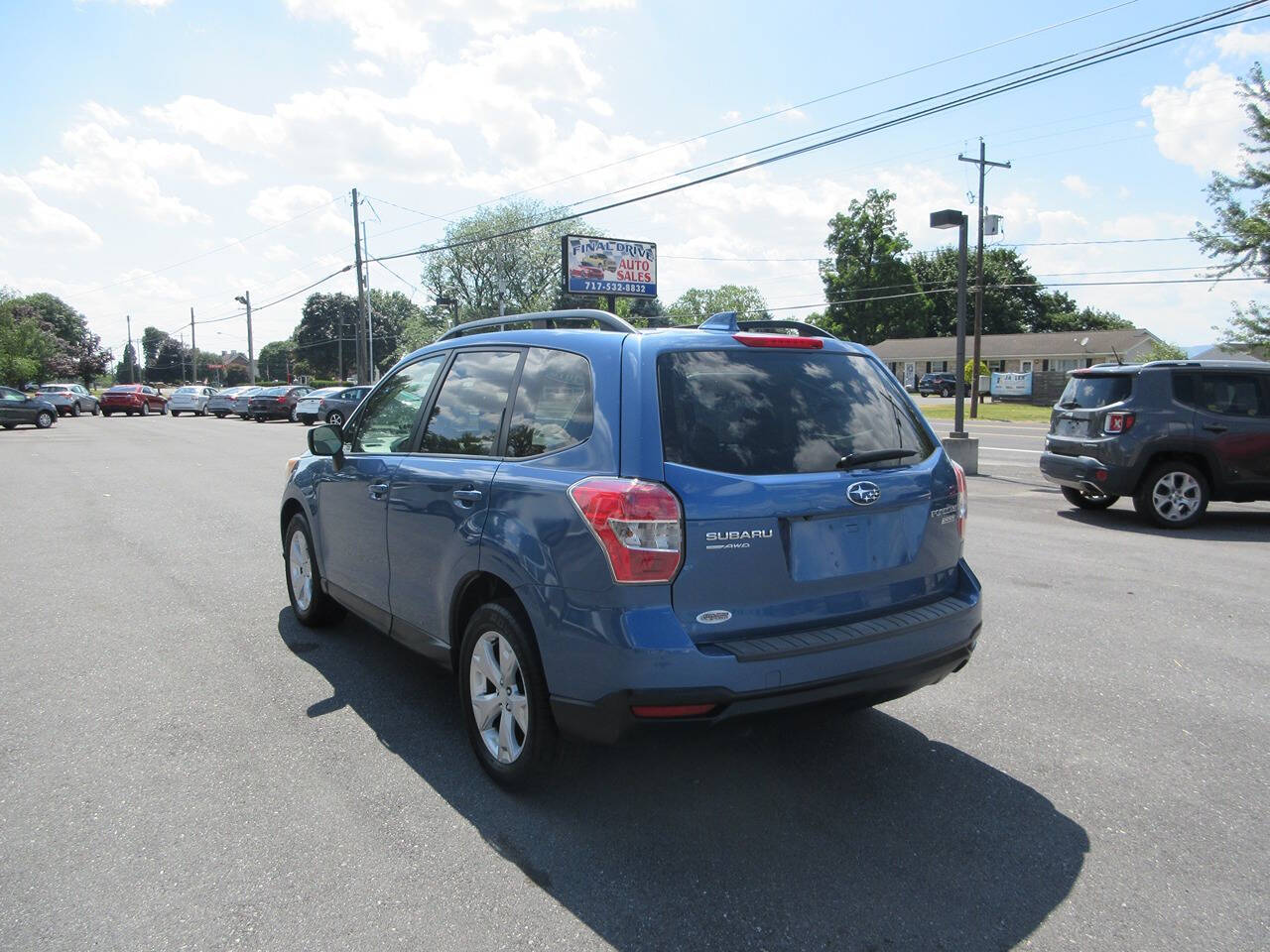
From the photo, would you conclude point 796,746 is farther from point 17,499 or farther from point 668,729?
point 17,499

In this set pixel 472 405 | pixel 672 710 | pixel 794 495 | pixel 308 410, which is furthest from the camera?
pixel 308 410

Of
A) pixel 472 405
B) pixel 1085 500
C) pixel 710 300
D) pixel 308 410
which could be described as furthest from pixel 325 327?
pixel 472 405

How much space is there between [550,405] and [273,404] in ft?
126

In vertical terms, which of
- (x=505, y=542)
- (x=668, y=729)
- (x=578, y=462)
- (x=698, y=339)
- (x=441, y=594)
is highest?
(x=698, y=339)

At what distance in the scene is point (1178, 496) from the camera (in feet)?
30.8

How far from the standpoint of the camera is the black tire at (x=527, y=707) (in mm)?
3145

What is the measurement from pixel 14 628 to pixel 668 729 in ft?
16.3

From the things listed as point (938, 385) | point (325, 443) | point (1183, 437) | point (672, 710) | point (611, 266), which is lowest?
point (672, 710)

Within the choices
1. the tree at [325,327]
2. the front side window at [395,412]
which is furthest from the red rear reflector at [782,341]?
the tree at [325,327]

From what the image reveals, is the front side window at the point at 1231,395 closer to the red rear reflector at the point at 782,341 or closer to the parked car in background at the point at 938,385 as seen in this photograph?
the red rear reflector at the point at 782,341

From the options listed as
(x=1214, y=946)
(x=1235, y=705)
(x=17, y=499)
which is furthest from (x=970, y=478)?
(x=17, y=499)

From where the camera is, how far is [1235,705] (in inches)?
168

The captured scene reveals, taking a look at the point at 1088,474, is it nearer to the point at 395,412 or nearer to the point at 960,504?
the point at 960,504

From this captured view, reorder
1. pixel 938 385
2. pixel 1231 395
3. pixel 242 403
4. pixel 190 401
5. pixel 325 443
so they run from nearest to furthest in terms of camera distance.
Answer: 1. pixel 325 443
2. pixel 1231 395
3. pixel 242 403
4. pixel 190 401
5. pixel 938 385
